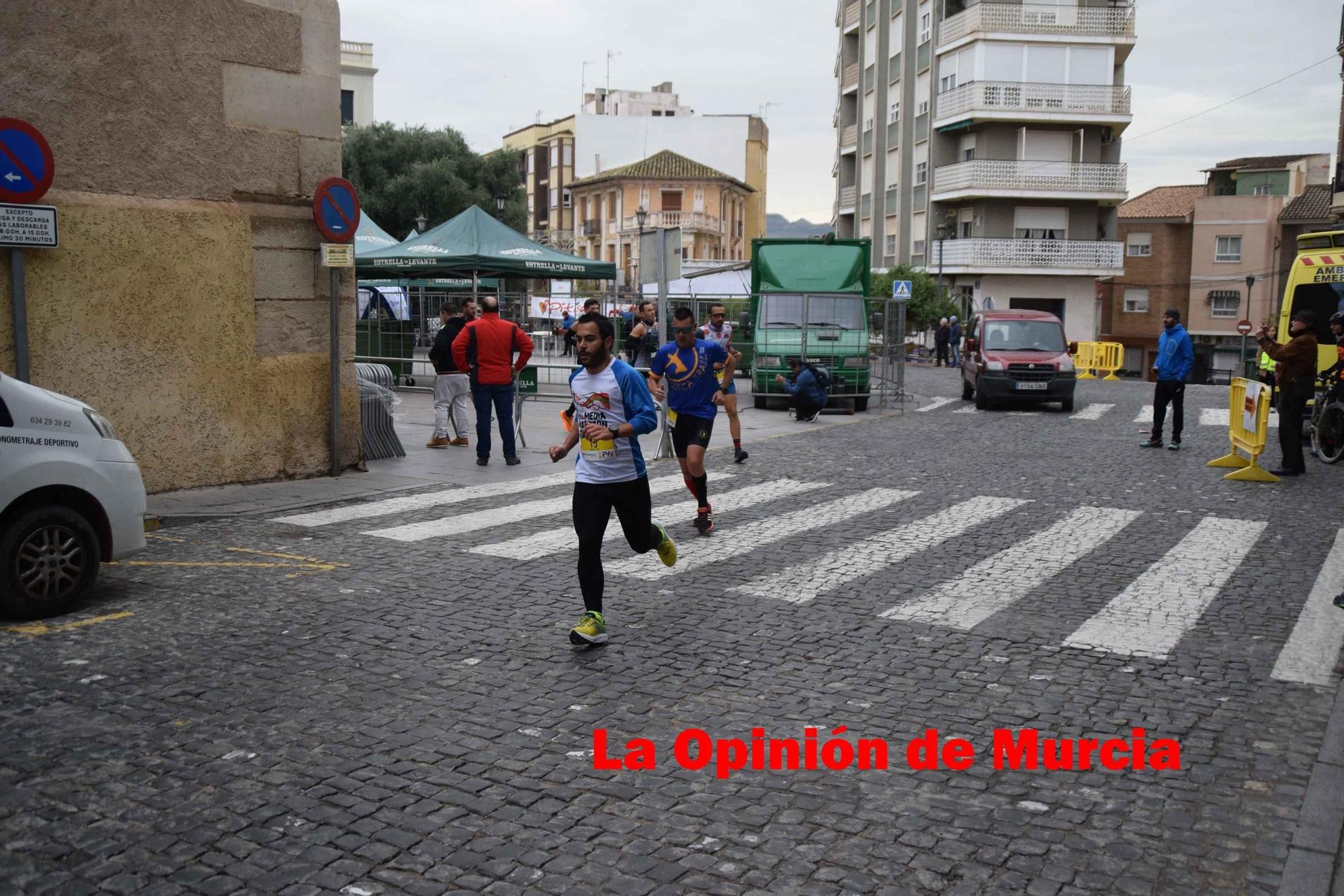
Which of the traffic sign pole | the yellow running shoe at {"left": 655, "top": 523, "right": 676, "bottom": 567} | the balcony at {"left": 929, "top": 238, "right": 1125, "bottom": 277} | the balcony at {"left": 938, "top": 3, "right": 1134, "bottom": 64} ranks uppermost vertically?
the balcony at {"left": 938, "top": 3, "right": 1134, "bottom": 64}

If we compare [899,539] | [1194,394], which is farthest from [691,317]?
[1194,394]

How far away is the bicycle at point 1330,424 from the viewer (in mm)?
14133

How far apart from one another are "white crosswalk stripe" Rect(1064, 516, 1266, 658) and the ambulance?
7.96 metres

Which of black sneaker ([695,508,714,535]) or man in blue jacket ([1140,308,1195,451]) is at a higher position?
man in blue jacket ([1140,308,1195,451])

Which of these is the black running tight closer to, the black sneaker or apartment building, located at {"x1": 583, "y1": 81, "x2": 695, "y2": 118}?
the black sneaker

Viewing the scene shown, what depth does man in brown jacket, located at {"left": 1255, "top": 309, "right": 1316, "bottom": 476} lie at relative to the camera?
43.4 feet

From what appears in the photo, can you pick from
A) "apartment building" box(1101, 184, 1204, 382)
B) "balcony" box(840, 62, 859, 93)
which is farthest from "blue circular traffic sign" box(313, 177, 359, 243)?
"apartment building" box(1101, 184, 1204, 382)

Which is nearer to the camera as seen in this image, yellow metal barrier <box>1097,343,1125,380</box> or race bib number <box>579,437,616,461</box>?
race bib number <box>579,437,616,461</box>

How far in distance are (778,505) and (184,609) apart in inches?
223

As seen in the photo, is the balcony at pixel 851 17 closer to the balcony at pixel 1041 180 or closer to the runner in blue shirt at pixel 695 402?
the balcony at pixel 1041 180

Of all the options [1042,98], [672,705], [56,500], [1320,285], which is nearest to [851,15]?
[1042,98]

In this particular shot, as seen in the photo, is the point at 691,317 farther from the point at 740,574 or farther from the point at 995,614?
the point at 995,614

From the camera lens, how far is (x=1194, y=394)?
26.4m

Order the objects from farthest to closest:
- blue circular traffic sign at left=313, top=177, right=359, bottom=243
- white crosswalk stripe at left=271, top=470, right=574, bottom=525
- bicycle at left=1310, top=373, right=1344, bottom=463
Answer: bicycle at left=1310, top=373, right=1344, bottom=463 < blue circular traffic sign at left=313, top=177, right=359, bottom=243 < white crosswalk stripe at left=271, top=470, right=574, bottom=525
